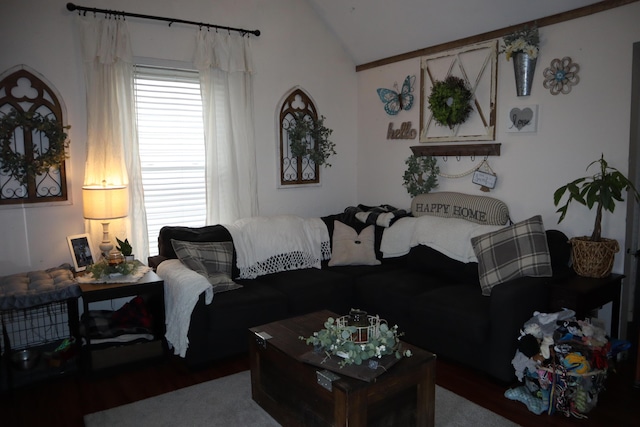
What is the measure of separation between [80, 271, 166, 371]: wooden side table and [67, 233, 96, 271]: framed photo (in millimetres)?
376

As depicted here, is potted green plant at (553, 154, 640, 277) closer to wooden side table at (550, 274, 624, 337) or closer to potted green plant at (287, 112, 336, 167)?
wooden side table at (550, 274, 624, 337)

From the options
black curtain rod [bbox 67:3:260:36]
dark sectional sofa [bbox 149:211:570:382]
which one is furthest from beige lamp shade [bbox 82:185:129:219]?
black curtain rod [bbox 67:3:260:36]

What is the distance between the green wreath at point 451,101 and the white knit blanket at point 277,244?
1474 millimetres

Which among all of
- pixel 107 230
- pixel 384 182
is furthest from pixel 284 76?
pixel 107 230

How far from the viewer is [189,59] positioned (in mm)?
4141

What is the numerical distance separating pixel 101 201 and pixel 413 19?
301 centimetres

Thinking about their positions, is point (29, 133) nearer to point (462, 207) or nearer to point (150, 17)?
point (150, 17)

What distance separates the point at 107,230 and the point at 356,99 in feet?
9.76

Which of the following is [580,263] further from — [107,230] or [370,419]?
[107,230]

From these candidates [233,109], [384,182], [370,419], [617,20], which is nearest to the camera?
[370,419]

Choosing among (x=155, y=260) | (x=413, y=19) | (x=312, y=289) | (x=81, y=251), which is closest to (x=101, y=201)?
(x=81, y=251)

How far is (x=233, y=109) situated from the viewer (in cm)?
437

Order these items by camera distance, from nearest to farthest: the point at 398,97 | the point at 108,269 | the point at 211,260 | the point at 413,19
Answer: the point at 108,269 → the point at 211,260 → the point at 413,19 → the point at 398,97

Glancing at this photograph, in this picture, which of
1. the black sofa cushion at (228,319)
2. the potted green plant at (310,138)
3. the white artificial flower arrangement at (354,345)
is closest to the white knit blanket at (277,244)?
the black sofa cushion at (228,319)
